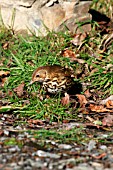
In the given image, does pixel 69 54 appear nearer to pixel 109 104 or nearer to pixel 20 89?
pixel 20 89

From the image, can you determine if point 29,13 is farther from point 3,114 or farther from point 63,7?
point 3,114

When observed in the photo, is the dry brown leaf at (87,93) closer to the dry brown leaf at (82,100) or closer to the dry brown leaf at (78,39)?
the dry brown leaf at (82,100)

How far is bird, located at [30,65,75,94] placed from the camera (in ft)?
22.9

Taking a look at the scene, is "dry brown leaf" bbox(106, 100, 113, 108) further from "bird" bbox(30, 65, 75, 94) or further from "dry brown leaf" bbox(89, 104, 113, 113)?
"bird" bbox(30, 65, 75, 94)

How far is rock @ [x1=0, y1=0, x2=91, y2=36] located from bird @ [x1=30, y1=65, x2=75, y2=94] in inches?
66.3

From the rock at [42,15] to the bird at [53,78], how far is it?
5.52ft

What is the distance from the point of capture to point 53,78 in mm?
6984

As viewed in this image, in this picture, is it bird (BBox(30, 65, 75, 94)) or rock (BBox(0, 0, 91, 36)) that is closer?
bird (BBox(30, 65, 75, 94))

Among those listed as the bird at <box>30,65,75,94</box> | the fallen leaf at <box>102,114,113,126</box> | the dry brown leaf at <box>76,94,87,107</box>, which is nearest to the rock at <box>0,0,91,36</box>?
the dry brown leaf at <box>76,94,87,107</box>

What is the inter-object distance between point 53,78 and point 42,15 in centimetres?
186

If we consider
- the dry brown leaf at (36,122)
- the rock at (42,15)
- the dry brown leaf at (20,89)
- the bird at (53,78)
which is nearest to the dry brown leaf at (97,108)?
the bird at (53,78)

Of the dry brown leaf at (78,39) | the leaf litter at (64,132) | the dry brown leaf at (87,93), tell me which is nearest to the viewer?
the leaf litter at (64,132)

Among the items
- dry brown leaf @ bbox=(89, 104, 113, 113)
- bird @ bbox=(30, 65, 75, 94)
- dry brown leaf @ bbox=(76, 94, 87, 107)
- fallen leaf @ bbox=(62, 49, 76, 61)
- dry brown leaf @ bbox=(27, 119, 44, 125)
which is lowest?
dry brown leaf @ bbox=(27, 119, 44, 125)

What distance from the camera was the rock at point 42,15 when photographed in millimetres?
8531
